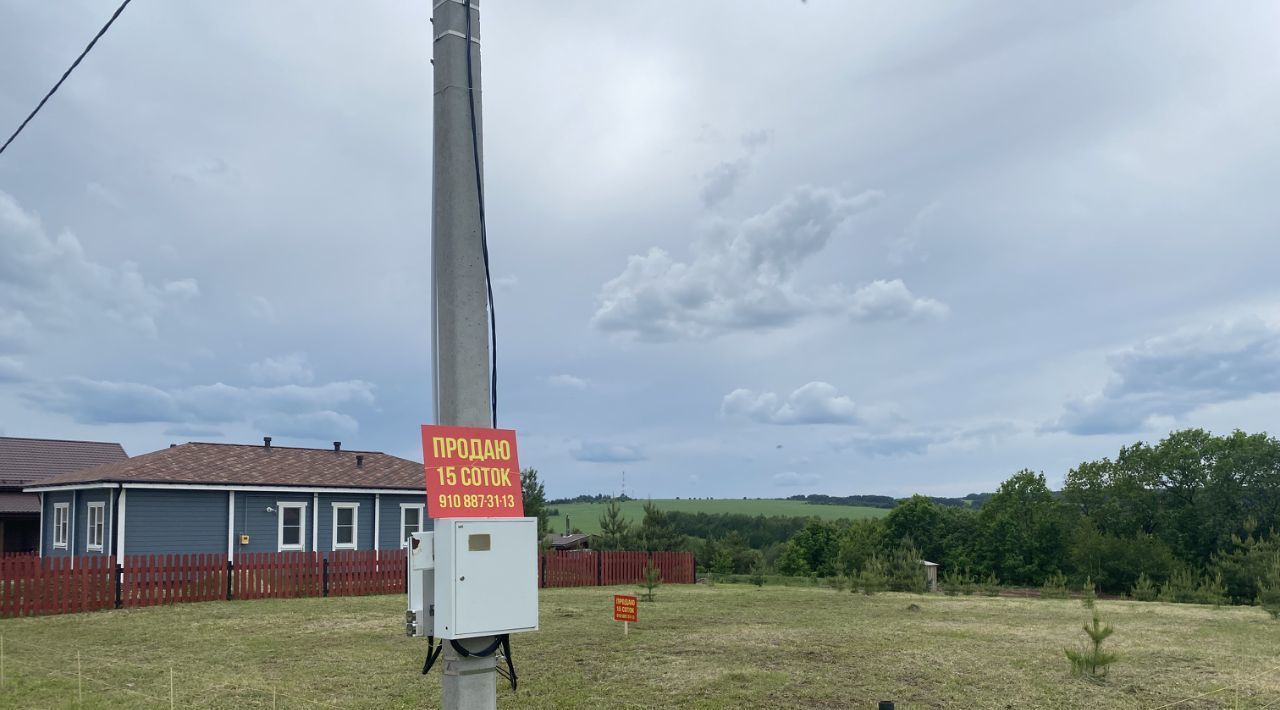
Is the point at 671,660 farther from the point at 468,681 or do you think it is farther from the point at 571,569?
the point at 571,569

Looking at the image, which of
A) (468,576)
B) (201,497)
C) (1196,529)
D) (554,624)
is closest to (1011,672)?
(554,624)

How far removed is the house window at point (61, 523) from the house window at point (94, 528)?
4.43 ft

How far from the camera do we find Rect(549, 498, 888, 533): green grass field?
330 feet

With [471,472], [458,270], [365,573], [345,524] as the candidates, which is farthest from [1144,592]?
[458,270]

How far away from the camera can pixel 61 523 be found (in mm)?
28562

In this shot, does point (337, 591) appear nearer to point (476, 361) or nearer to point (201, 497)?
point (201, 497)

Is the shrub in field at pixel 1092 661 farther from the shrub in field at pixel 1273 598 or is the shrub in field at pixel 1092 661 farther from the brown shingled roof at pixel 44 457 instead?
the brown shingled roof at pixel 44 457

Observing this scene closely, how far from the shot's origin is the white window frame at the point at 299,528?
94.7 feet

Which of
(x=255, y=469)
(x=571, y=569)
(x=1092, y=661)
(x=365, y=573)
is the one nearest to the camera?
(x=1092, y=661)

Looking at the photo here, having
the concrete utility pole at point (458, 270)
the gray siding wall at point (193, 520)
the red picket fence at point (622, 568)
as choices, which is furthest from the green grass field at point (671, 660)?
the red picket fence at point (622, 568)

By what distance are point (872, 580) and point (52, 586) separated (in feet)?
66.9

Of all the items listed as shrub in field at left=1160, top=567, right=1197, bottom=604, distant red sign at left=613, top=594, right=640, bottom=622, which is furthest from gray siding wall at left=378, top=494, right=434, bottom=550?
shrub in field at left=1160, top=567, right=1197, bottom=604

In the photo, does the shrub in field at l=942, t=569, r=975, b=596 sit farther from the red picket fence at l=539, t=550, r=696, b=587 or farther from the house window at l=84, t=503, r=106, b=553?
the house window at l=84, t=503, r=106, b=553

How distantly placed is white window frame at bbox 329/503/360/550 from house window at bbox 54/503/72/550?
7.48 m
